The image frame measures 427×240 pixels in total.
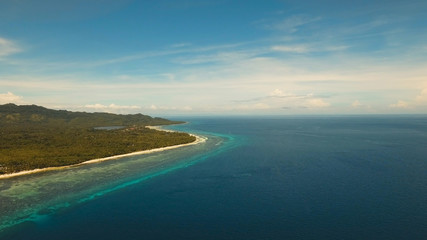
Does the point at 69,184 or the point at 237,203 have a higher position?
the point at 69,184

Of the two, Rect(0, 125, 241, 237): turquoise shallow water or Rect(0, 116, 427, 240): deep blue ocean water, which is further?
Rect(0, 125, 241, 237): turquoise shallow water

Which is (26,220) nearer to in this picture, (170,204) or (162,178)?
(170,204)

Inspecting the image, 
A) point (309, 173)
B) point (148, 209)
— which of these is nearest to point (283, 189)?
point (309, 173)

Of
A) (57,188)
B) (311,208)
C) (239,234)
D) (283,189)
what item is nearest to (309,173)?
(283,189)

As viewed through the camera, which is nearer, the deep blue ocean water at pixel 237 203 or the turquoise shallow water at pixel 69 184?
the deep blue ocean water at pixel 237 203

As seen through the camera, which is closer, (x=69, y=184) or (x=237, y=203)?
(x=237, y=203)

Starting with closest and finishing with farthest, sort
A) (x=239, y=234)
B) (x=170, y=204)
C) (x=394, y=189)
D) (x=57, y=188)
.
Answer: (x=239, y=234)
(x=170, y=204)
(x=394, y=189)
(x=57, y=188)

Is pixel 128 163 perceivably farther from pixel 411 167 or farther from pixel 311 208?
pixel 411 167

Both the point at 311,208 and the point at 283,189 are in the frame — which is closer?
the point at 311,208

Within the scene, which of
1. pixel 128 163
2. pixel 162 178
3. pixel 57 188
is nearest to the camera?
pixel 57 188
